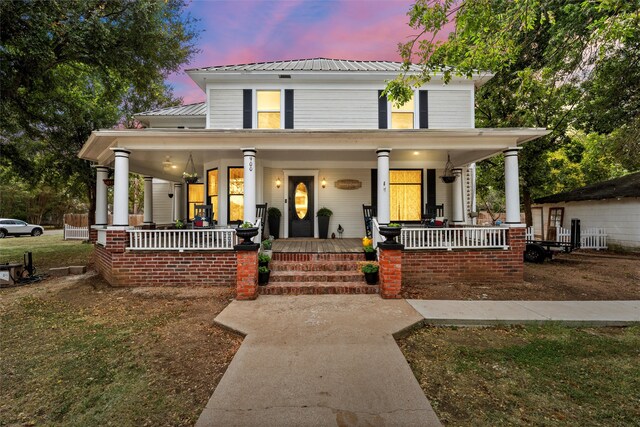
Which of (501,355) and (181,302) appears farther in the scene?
(181,302)

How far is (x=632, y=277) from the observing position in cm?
729

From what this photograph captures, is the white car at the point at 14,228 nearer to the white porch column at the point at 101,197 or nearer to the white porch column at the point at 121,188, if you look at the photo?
the white porch column at the point at 101,197

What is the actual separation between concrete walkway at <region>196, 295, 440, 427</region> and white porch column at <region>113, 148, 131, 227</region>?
398 cm

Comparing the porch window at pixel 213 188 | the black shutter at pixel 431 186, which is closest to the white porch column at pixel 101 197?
the porch window at pixel 213 188

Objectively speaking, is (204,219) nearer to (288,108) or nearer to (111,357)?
(288,108)

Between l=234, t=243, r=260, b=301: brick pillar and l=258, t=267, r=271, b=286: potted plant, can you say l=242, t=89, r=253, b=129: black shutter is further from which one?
l=258, t=267, r=271, b=286: potted plant

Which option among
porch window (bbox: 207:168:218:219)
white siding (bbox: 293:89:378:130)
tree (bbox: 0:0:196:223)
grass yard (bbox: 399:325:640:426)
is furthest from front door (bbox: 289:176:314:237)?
tree (bbox: 0:0:196:223)

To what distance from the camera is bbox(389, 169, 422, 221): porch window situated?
9.38m

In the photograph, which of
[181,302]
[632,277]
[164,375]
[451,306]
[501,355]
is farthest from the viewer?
[632,277]

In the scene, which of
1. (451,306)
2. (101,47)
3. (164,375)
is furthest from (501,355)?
(101,47)

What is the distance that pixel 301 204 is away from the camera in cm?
952

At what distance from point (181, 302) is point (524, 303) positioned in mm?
6298

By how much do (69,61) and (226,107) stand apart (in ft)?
18.0

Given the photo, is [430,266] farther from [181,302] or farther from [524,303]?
[181,302]
